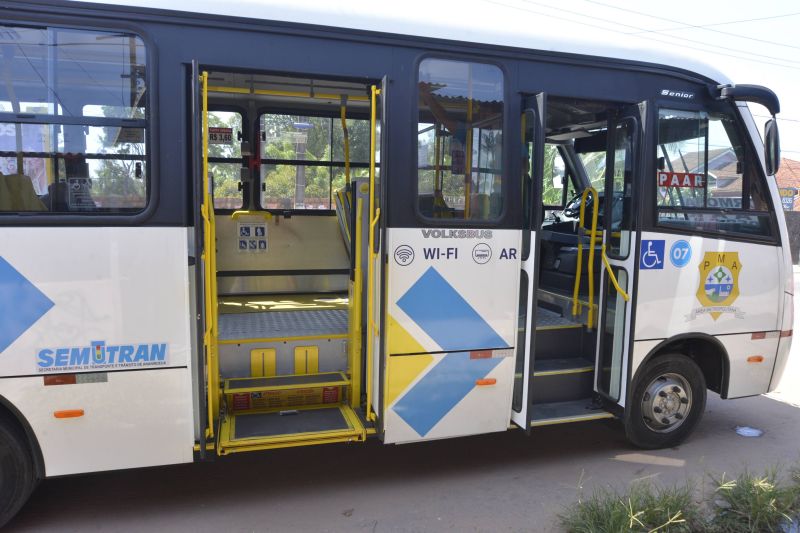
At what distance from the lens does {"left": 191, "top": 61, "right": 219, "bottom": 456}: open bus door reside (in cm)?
333

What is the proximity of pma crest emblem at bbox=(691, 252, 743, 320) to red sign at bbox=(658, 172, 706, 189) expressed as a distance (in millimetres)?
528

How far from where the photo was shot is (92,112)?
3.29 m

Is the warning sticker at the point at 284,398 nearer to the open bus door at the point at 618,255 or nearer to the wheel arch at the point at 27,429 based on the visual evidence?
the wheel arch at the point at 27,429

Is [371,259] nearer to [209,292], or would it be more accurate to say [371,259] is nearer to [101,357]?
[209,292]

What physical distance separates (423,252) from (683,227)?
2.02 m

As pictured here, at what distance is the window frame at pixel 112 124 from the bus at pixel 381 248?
0.01 metres

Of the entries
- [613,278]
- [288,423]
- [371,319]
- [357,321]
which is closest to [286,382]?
[288,423]

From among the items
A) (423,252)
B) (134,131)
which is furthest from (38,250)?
(423,252)

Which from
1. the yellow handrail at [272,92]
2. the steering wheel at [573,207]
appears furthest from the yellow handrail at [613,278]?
the yellow handrail at [272,92]

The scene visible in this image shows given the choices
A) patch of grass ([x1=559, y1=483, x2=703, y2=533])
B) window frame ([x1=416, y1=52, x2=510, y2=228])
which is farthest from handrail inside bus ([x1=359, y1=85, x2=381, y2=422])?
patch of grass ([x1=559, y1=483, x2=703, y2=533])

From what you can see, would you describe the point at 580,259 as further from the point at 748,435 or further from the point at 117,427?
the point at 117,427

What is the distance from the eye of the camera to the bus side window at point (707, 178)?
14.5ft

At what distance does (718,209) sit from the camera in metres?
4.61

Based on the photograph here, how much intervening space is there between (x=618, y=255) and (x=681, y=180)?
72cm
